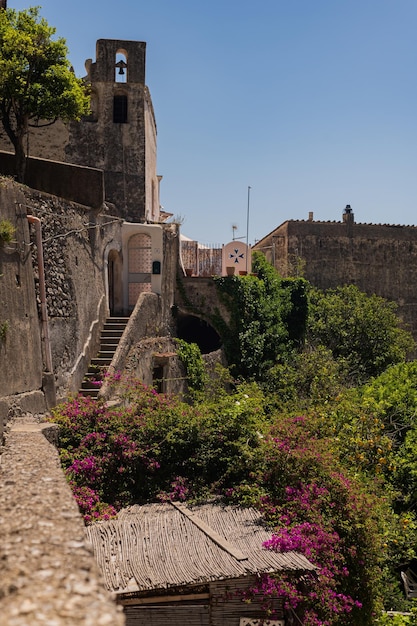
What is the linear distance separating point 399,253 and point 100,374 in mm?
22654

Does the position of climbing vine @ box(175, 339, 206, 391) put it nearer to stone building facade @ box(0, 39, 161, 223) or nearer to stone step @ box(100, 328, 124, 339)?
stone step @ box(100, 328, 124, 339)

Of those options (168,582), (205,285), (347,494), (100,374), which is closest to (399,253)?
(205,285)

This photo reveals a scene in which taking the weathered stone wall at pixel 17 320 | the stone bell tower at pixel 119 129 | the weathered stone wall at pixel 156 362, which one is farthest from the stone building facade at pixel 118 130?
the weathered stone wall at pixel 17 320

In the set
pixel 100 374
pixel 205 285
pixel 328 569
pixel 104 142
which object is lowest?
pixel 328 569

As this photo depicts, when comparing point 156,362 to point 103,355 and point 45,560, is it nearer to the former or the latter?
point 103,355

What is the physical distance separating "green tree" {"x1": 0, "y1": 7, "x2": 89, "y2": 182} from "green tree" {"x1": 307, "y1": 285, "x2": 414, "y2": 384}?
48.8 feet

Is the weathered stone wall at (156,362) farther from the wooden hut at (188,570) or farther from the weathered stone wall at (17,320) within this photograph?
the wooden hut at (188,570)

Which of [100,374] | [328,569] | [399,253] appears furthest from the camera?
[399,253]

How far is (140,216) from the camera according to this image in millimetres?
24469

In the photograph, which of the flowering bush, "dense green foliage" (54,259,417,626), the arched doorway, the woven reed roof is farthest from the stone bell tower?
the woven reed roof

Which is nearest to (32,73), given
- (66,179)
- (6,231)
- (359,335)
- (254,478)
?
(66,179)

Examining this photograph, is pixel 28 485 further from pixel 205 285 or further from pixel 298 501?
pixel 205 285

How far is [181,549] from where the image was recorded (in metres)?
8.90

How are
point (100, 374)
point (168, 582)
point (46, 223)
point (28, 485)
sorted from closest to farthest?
1. point (28, 485)
2. point (168, 582)
3. point (46, 223)
4. point (100, 374)
